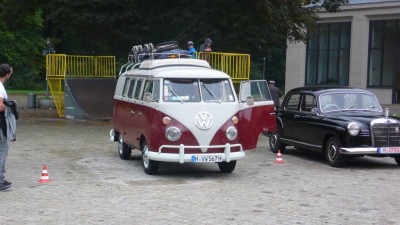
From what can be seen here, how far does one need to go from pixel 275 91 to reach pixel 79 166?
35.2 ft

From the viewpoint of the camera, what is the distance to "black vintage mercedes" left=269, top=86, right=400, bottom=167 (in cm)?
1298

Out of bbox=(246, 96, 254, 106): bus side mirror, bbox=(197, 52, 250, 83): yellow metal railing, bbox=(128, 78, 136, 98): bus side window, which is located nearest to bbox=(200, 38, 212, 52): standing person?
bbox=(197, 52, 250, 83): yellow metal railing

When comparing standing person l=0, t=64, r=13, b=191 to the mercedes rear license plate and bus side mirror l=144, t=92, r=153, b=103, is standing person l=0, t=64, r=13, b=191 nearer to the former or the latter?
bus side mirror l=144, t=92, r=153, b=103

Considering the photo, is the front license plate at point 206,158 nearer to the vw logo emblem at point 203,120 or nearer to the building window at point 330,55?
the vw logo emblem at point 203,120

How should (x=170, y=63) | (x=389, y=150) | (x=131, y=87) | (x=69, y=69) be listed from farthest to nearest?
1. (x=69, y=69)
2. (x=131, y=87)
3. (x=170, y=63)
4. (x=389, y=150)

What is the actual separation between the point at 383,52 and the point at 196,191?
3431 cm

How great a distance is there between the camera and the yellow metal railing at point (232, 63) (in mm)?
22391

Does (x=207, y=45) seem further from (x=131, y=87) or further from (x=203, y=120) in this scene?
(x=203, y=120)

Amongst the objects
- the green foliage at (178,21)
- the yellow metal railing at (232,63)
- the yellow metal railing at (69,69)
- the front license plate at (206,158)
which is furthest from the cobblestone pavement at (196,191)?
the yellow metal railing at (69,69)

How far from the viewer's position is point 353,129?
12945mm

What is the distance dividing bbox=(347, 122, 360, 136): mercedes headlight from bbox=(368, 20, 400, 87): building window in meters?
29.9

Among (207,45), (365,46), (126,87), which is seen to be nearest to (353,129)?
(126,87)

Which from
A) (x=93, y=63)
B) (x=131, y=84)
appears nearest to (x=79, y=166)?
(x=131, y=84)

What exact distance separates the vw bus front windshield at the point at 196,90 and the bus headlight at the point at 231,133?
0.62 m
